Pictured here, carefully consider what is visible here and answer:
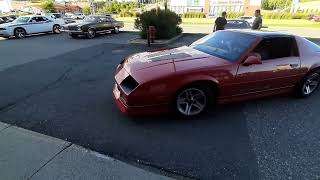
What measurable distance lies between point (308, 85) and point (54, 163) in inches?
195

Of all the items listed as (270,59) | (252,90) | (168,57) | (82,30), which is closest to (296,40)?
(270,59)

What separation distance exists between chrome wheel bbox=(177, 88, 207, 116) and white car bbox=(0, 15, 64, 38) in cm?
1618

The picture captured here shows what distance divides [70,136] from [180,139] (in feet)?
5.37

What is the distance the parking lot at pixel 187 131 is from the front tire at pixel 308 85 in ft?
0.52

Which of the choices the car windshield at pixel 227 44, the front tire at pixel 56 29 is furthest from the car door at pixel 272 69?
the front tire at pixel 56 29

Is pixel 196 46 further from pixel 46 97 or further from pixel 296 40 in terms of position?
pixel 46 97

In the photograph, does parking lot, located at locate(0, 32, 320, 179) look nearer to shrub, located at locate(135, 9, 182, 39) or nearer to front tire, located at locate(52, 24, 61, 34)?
shrub, located at locate(135, 9, 182, 39)

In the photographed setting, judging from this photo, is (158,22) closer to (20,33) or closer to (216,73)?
(20,33)

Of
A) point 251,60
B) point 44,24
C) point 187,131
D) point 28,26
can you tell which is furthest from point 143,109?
point 44,24

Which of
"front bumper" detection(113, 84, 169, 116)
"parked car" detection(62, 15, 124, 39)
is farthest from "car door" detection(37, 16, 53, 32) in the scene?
"front bumper" detection(113, 84, 169, 116)

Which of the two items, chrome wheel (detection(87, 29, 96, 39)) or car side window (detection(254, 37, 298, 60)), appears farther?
chrome wheel (detection(87, 29, 96, 39))

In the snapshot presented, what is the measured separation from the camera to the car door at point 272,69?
432 centimetres

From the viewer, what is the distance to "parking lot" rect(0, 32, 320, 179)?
311cm

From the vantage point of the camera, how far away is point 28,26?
56.6 feet
